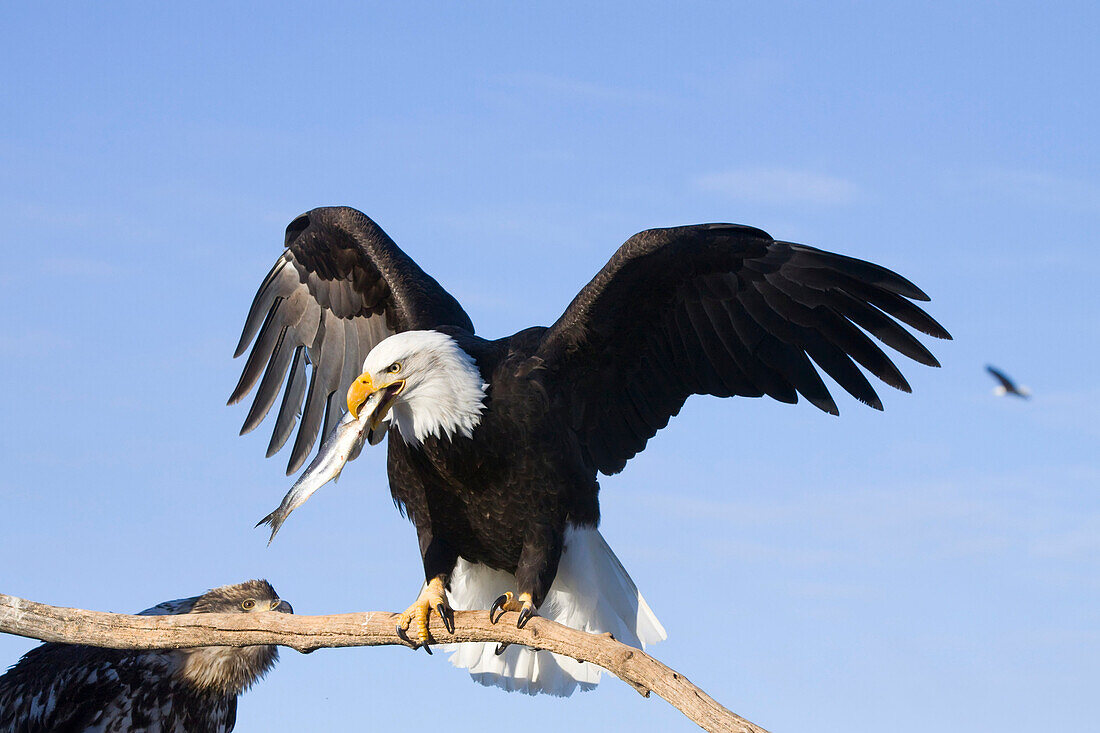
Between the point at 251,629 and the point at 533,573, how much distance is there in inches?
39.5

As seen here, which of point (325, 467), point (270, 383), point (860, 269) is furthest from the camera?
point (270, 383)

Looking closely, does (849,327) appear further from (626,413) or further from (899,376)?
(626,413)

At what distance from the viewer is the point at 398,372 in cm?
440

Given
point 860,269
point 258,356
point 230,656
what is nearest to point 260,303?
point 258,356

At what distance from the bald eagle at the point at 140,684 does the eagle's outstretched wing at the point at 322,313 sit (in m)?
0.93

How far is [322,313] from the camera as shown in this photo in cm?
586

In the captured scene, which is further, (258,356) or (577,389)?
(258,356)

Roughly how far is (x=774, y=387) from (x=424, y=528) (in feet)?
4.84

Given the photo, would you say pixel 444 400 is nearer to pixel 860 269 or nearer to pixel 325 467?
pixel 325 467

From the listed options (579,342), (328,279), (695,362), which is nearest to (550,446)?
(579,342)

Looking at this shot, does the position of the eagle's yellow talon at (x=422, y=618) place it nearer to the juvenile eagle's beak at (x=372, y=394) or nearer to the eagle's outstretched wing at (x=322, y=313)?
the juvenile eagle's beak at (x=372, y=394)

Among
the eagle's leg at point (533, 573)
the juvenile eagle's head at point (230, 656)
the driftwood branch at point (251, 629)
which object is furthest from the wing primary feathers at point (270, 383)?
the eagle's leg at point (533, 573)

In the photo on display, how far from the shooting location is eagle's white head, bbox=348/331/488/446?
4.34 metres

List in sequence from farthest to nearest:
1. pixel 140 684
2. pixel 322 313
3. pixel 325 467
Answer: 1. pixel 322 313
2. pixel 140 684
3. pixel 325 467
